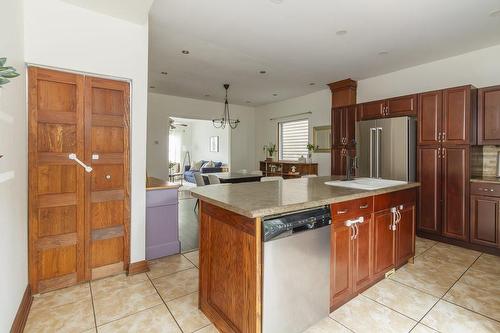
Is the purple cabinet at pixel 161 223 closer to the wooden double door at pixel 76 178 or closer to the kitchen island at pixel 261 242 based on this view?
the wooden double door at pixel 76 178

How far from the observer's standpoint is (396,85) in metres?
4.54

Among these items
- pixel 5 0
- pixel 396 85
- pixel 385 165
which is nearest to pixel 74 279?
pixel 5 0

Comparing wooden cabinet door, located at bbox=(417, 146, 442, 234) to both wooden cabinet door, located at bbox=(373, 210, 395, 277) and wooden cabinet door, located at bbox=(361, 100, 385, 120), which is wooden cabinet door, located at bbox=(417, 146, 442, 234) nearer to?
wooden cabinet door, located at bbox=(361, 100, 385, 120)

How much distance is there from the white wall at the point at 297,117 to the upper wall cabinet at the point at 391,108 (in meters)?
1.43

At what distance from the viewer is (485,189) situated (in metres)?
3.20

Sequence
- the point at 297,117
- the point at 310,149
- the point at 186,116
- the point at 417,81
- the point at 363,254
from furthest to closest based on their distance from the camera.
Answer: the point at 186,116 < the point at 297,117 < the point at 310,149 < the point at 417,81 < the point at 363,254

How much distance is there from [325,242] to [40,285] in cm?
247

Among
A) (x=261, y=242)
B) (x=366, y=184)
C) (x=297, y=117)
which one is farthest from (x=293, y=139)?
(x=261, y=242)

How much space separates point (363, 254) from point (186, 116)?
5.90 meters

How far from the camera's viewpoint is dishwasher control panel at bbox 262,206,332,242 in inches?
57.4

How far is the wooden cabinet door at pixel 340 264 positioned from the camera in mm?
1890

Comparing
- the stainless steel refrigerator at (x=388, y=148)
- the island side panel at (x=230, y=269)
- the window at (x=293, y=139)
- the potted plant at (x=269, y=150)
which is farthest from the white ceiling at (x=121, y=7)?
the potted plant at (x=269, y=150)

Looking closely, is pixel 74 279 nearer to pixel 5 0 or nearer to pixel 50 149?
pixel 50 149

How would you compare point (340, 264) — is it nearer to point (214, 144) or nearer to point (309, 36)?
point (309, 36)
